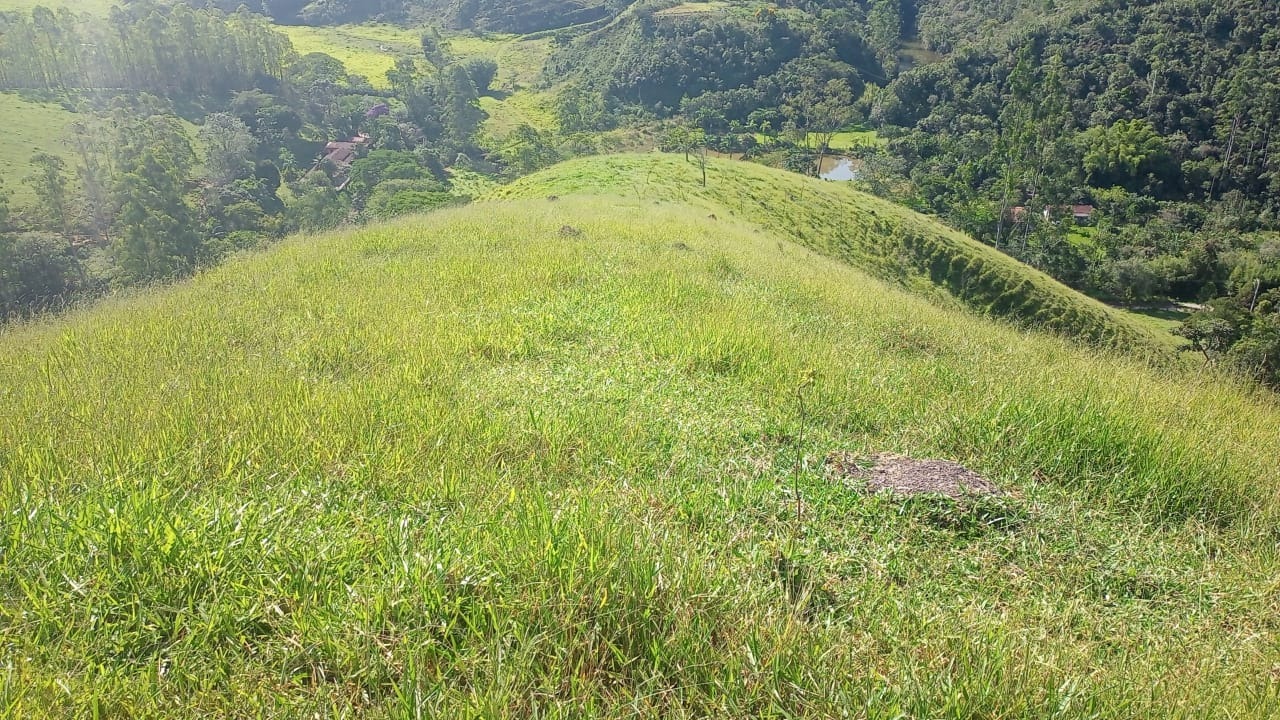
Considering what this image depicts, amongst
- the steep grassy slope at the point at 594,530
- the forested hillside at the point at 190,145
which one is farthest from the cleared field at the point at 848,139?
the steep grassy slope at the point at 594,530

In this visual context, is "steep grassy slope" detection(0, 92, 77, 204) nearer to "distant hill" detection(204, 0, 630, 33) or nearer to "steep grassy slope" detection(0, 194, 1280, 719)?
"steep grassy slope" detection(0, 194, 1280, 719)

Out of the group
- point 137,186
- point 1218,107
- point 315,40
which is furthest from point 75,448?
point 315,40

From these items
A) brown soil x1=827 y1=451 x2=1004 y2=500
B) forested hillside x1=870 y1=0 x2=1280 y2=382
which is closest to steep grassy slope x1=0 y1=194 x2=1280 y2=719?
brown soil x1=827 y1=451 x2=1004 y2=500

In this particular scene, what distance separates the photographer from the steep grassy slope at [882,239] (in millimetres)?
27781

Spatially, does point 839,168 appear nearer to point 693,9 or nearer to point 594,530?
point 693,9

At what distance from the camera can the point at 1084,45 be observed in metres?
92.4

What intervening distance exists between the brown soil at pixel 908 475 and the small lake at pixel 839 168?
81.0 meters

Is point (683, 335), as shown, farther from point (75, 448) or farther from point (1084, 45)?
point (1084, 45)

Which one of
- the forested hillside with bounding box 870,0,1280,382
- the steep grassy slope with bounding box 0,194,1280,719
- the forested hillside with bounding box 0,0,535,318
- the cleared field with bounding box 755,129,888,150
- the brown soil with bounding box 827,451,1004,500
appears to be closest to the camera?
the steep grassy slope with bounding box 0,194,1280,719

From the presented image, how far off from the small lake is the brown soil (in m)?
81.0

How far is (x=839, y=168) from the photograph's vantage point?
8456 centimetres

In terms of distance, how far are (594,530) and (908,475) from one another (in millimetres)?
2201

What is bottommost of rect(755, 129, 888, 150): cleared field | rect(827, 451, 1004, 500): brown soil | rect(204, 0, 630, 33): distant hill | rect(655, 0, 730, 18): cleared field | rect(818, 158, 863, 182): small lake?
rect(818, 158, 863, 182): small lake

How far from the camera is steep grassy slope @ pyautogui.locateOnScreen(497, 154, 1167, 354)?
2778 cm
